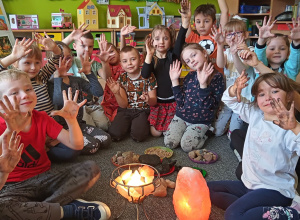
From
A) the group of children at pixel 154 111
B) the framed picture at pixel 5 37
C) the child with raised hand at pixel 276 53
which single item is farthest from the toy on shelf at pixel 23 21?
the child with raised hand at pixel 276 53

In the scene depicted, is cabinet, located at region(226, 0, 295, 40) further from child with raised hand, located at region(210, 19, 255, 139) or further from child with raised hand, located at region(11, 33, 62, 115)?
child with raised hand, located at region(11, 33, 62, 115)

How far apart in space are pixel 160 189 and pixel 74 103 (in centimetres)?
53

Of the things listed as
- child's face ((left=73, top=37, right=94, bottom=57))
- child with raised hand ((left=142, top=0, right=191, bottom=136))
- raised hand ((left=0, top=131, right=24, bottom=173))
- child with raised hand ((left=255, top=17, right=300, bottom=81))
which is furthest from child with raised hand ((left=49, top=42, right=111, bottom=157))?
child with raised hand ((left=255, top=17, right=300, bottom=81))

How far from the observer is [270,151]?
→ 3.45 feet

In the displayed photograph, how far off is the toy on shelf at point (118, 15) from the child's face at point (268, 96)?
284 cm

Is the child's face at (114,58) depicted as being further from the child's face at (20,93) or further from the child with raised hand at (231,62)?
the child's face at (20,93)

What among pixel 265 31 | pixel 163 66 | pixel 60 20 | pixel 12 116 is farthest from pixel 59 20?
pixel 12 116

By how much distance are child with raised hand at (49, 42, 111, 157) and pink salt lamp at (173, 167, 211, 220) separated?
89 centimetres

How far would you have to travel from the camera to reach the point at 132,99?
2.04 meters

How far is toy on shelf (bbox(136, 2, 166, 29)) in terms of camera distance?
3.69 metres

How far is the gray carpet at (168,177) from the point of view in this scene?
3.79 feet

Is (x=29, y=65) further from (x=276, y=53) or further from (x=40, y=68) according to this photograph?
(x=276, y=53)

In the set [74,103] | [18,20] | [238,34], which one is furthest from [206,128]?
[18,20]

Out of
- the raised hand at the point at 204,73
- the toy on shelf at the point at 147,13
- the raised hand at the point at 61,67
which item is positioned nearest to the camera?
the raised hand at the point at 61,67
